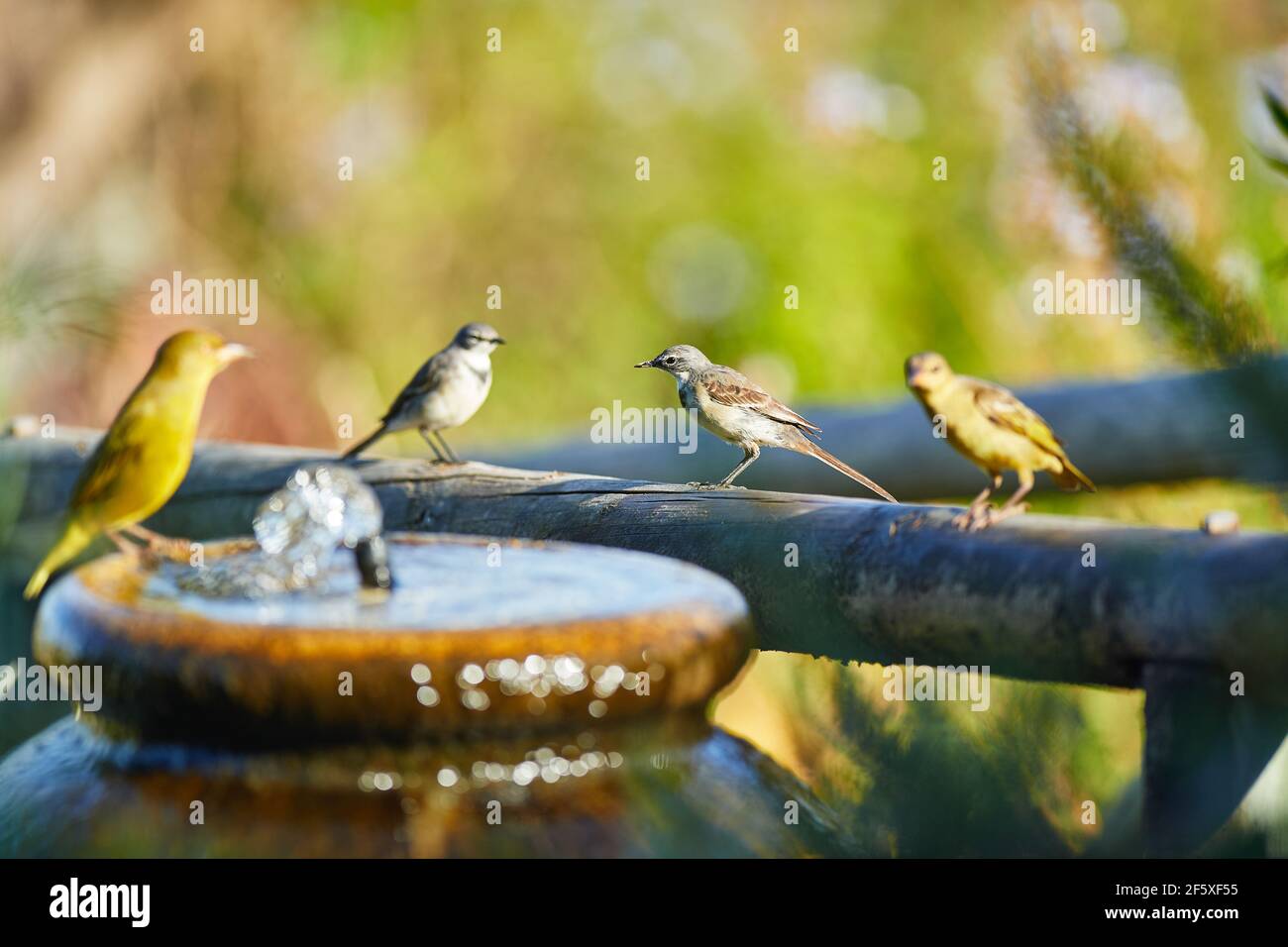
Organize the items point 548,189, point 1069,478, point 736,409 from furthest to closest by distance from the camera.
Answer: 1. point 548,189
2. point 736,409
3. point 1069,478

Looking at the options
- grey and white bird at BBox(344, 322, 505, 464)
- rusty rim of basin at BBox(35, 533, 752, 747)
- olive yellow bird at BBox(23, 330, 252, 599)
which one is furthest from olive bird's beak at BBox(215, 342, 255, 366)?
grey and white bird at BBox(344, 322, 505, 464)

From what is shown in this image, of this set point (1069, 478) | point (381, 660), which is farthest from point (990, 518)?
point (381, 660)

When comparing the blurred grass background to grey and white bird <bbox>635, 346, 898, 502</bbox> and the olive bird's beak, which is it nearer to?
grey and white bird <bbox>635, 346, 898, 502</bbox>

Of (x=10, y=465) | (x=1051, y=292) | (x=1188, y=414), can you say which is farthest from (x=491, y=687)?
(x=1051, y=292)

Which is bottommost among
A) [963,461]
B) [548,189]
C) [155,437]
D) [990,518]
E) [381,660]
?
[381,660]

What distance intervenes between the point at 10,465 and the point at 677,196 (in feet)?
17.4

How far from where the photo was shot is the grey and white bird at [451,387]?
279 centimetres

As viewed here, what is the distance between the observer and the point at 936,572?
5.13ft

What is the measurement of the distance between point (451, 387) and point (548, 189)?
553 cm

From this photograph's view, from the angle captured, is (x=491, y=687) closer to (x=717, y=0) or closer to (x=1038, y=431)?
(x=1038, y=431)

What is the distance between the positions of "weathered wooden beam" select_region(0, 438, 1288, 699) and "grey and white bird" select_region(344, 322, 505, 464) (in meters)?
0.51

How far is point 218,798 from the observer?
99 centimetres

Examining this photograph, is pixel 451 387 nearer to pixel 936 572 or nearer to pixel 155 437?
pixel 155 437

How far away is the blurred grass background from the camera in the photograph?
611 cm
